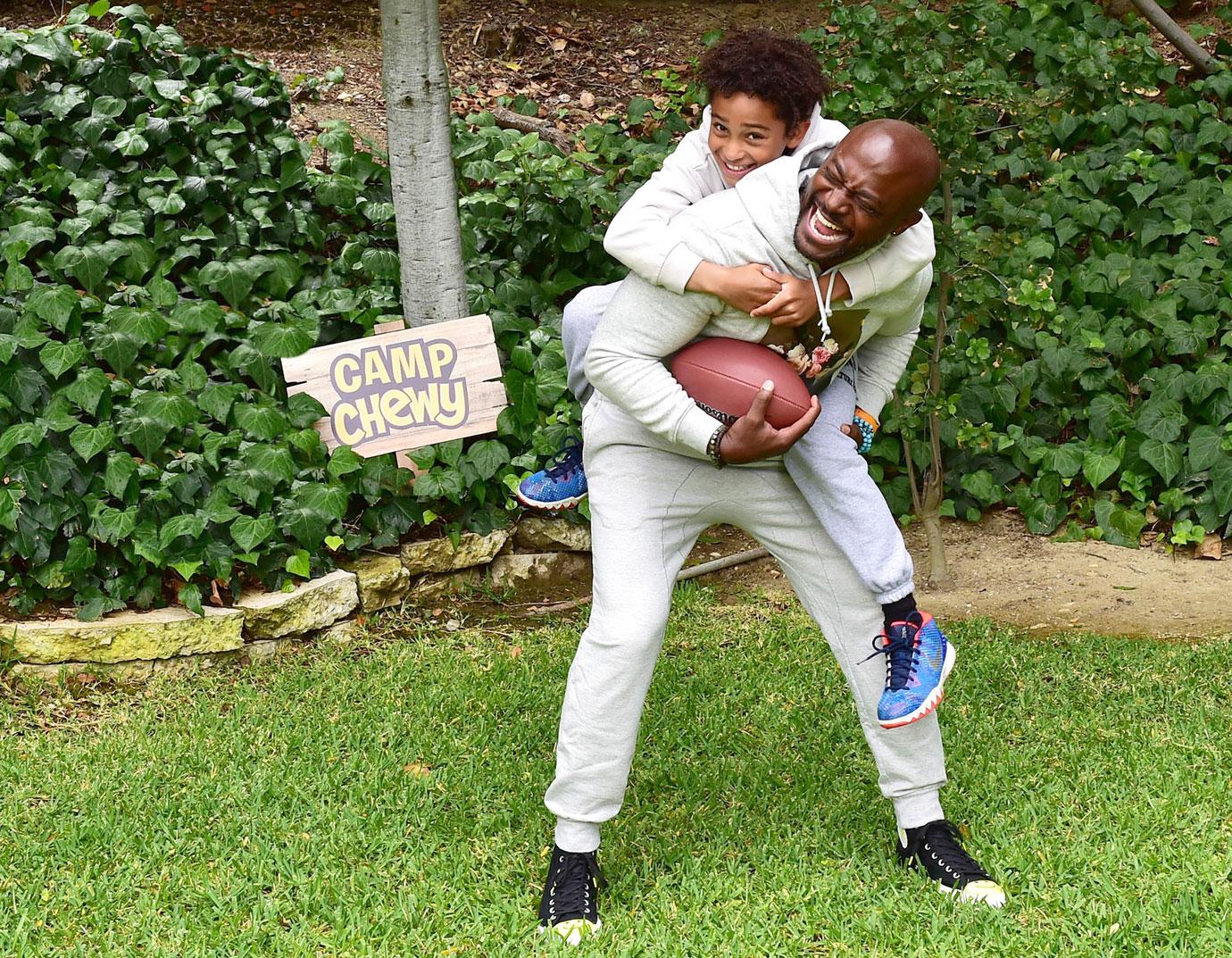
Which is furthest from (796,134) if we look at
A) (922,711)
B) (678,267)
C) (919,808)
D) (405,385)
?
(405,385)

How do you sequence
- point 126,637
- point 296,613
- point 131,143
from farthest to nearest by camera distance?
point 131,143, point 296,613, point 126,637

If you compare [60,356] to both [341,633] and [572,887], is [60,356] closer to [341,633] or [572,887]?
A: [341,633]

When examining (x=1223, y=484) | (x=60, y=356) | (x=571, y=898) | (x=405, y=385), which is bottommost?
(x=571, y=898)

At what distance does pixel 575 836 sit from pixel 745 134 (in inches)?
70.0

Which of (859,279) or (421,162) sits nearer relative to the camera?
(859,279)

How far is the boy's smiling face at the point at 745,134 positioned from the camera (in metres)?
3.13

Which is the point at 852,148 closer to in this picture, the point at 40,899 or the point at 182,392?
the point at 40,899

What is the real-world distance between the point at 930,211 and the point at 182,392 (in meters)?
3.42

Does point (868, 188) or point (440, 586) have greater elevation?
point (868, 188)

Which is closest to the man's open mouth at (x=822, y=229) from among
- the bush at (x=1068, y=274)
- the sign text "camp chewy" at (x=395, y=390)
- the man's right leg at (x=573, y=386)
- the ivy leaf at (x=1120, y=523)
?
the man's right leg at (x=573, y=386)

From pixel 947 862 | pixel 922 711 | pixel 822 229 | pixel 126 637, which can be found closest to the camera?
pixel 822 229

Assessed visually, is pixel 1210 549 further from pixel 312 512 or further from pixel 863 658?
pixel 312 512

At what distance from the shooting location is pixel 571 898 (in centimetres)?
318

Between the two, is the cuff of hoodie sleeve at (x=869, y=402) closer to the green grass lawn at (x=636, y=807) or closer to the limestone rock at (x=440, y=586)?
the green grass lawn at (x=636, y=807)
